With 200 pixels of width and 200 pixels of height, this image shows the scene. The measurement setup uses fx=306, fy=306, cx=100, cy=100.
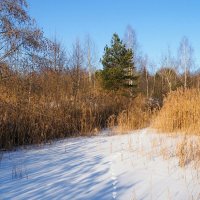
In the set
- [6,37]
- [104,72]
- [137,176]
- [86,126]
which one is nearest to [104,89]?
[104,72]

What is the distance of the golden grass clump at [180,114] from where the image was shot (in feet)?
25.1

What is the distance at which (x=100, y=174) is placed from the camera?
450cm

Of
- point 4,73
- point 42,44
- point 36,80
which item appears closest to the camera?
point 4,73

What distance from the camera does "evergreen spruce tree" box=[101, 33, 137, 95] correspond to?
19047 mm

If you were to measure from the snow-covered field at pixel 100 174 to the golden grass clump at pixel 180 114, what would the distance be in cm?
132

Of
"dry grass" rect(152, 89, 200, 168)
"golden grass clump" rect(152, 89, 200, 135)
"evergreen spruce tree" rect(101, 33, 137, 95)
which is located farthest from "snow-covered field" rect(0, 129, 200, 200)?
"evergreen spruce tree" rect(101, 33, 137, 95)

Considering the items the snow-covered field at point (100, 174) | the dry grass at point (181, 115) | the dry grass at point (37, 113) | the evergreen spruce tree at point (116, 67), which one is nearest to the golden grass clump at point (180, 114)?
the dry grass at point (181, 115)

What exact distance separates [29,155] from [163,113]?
3.88 m

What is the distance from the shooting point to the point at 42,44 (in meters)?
8.12

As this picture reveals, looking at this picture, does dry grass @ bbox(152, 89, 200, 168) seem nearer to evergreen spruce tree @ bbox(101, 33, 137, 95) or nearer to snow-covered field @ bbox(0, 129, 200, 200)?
snow-covered field @ bbox(0, 129, 200, 200)

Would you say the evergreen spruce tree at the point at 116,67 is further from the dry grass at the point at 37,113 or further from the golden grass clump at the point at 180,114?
the golden grass clump at the point at 180,114

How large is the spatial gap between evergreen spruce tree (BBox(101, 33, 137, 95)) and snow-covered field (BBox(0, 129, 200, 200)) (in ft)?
41.6

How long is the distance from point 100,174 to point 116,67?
15461 millimetres

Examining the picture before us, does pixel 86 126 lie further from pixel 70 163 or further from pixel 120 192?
pixel 120 192
